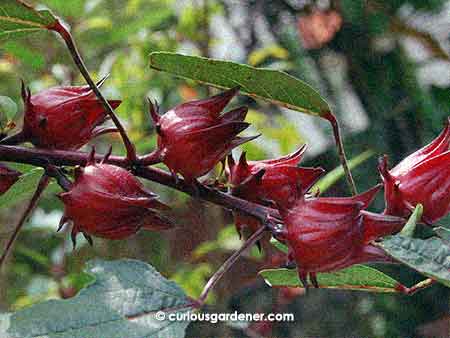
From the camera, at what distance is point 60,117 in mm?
524

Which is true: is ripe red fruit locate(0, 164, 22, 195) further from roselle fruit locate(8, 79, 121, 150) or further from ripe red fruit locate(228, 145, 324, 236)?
ripe red fruit locate(228, 145, 324, 236)

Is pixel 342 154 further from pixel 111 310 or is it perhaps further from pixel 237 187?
pixel 111 310

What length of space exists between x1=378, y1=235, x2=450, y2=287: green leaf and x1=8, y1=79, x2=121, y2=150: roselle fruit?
238mm

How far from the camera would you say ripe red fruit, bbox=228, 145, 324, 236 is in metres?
0.50

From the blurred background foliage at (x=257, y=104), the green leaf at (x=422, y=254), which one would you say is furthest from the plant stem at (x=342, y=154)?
the blurred background foliage at (x=257, y=104)

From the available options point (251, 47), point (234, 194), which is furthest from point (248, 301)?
point (234, 194)

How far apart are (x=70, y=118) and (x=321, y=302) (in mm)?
1729

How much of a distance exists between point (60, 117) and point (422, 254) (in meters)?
0.27

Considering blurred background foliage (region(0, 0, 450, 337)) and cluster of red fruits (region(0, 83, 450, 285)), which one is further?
blurred background foliage (region(0, 0, 450, 337))

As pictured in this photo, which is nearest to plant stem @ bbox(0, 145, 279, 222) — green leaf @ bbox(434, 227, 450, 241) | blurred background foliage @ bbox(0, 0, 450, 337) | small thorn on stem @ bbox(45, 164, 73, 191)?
small thorn on stem @ bbox(45, 164, 73, 191)

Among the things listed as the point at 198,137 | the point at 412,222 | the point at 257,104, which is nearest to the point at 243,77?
the point at 198,137

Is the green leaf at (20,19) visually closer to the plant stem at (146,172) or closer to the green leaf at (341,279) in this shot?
the plant stem at (146,172)

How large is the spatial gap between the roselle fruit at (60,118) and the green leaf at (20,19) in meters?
0.05

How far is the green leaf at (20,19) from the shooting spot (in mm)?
505
